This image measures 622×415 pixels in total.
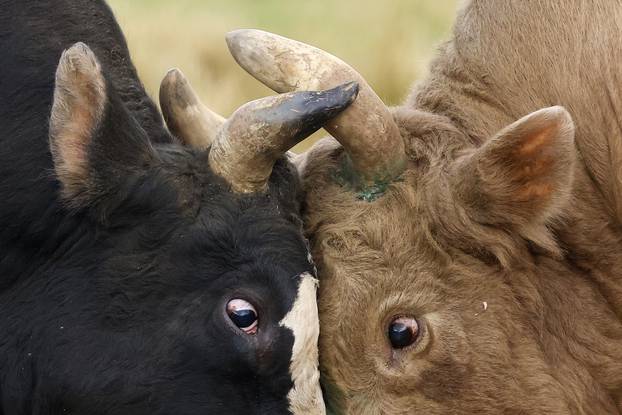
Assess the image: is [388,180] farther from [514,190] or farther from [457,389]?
[457,389]

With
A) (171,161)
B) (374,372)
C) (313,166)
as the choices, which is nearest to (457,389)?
(374,372)

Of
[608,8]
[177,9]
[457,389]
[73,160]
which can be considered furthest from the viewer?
[177,9]

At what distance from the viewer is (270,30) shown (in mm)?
13414

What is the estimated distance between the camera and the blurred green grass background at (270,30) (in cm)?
1195

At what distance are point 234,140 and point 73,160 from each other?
0.55 meters

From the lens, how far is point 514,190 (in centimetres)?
494

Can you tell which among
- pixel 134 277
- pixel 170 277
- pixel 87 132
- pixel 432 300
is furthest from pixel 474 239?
pixel 87 132

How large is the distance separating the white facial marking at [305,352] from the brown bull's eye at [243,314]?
0.34 ft

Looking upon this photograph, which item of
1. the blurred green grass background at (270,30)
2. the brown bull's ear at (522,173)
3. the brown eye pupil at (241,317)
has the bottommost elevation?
the blurred green grass background at (270,30)

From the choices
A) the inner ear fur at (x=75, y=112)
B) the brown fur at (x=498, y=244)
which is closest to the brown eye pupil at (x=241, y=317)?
the brown fur at (x=498, y=244)

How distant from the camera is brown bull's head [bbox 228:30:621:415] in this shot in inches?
195

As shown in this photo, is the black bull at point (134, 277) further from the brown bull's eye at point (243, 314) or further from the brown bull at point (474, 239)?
the brown bull at point (474, 239)

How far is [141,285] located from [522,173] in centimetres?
141

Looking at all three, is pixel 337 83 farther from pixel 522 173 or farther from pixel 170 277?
pixel 170 277
